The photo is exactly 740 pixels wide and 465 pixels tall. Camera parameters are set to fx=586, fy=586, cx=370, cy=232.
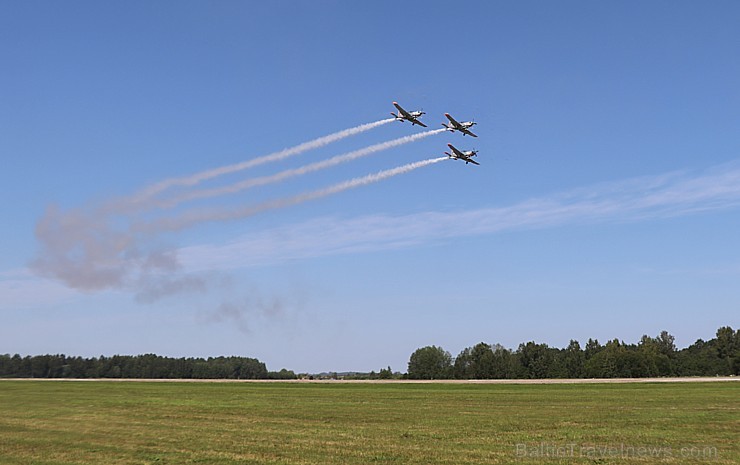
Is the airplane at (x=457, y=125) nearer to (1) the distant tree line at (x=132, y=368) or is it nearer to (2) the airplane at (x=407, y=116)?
(2) the airplane at (x=407, y=116)

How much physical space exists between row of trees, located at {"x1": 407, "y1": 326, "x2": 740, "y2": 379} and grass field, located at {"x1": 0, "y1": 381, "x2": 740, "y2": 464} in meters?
80.2

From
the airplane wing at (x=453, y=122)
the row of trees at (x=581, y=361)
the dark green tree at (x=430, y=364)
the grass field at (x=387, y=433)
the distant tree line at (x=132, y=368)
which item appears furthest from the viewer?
the distant tree line at (x=132, y=368)

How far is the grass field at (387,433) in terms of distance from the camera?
21.9 meters

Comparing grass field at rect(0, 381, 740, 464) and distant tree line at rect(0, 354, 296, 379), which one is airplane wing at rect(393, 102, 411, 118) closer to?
grass field at rect(0, 381, 740, 464)

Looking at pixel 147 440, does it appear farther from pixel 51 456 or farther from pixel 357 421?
pixel 357 421

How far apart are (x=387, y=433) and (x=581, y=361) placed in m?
119

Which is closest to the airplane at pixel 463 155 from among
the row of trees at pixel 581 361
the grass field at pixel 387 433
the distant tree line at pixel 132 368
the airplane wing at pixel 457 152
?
the airplane wing at pixel 457 152

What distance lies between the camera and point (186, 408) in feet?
148

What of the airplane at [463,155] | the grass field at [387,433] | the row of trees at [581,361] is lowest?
the grass field at [387,433]

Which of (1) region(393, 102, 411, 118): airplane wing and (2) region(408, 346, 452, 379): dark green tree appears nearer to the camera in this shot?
(1) region(393, 102, 411, 118): airplane wing

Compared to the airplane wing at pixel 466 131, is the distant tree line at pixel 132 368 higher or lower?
lower

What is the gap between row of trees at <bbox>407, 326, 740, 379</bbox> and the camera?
393ft

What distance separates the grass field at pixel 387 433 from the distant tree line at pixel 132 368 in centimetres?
12991

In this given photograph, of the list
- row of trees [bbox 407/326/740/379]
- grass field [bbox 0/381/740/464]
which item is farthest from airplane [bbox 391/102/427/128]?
row of trees [bbox 407/326/740/379]
